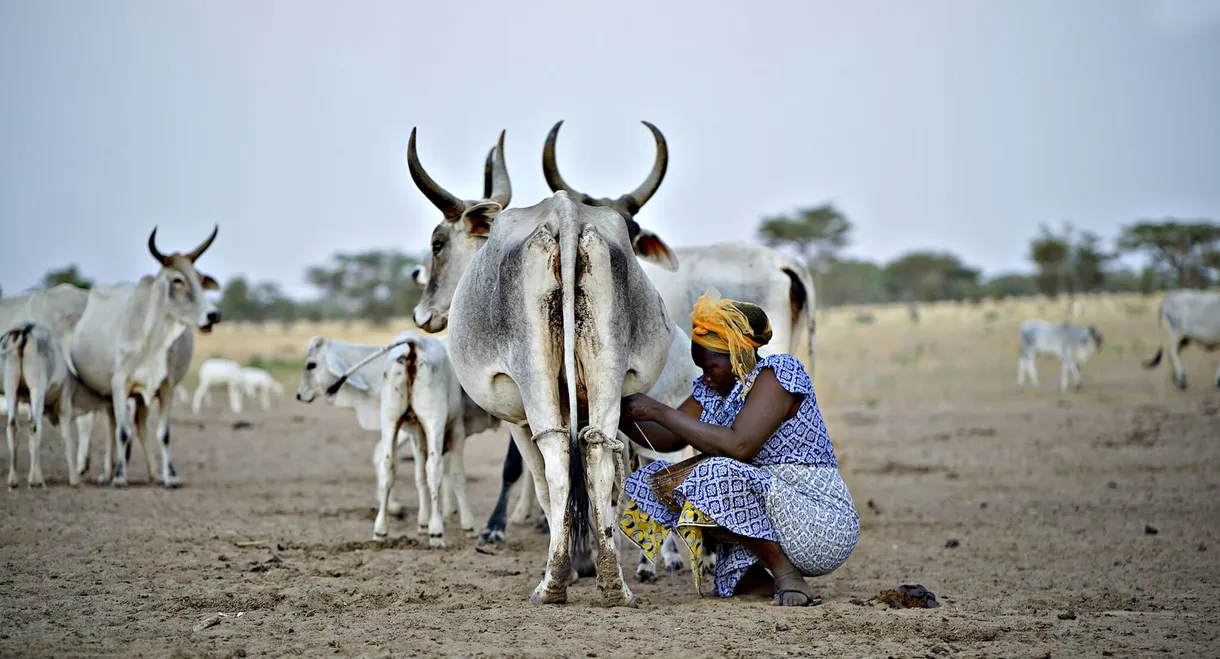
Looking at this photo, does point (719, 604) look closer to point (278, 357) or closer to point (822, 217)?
point (278, 357)

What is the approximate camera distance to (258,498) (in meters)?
9.47

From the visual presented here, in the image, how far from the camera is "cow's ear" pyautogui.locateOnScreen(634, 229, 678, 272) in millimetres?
6567

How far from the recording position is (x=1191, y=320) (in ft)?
64.2

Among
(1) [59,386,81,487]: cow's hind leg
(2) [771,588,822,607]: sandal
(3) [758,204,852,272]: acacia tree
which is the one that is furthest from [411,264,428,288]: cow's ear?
(3) [758,204,852,272]: acacia tree

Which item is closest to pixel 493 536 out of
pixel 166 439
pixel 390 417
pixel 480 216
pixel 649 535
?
pixel 390 417

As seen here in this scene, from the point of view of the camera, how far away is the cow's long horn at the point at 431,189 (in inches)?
249

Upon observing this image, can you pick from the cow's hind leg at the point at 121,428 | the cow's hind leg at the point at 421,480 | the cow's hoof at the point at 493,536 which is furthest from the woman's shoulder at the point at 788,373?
the cow's hind leg at the point at 121,428

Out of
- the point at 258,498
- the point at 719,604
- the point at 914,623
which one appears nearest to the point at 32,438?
the point at 258,498

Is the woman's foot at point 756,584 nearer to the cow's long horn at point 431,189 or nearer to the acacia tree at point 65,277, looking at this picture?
the cow's long horn at point 431,189

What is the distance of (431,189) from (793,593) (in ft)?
10.5

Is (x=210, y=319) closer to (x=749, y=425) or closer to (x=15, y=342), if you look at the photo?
(x=15, y=342)

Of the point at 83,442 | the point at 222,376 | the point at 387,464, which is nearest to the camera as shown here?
the point at 387,464

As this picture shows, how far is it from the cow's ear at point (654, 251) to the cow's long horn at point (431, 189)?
1148 millimetres

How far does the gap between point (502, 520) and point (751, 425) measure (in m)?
3.12
